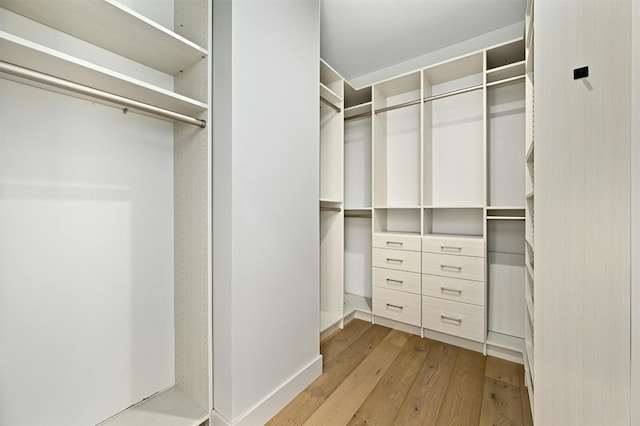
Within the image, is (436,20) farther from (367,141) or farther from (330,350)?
(330,350)

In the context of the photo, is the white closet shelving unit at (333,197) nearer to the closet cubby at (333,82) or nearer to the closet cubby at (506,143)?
the closet cubby at (333,82)

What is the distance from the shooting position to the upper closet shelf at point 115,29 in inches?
37.7

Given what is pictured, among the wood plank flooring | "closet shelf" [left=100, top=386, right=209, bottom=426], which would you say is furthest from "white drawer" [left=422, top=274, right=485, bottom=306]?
"closet shelf" [left=100, top=386, right=209, bottom=426]

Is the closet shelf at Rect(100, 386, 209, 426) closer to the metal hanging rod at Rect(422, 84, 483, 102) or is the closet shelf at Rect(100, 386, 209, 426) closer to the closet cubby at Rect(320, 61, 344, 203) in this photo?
the closet cubby at Rect(320, 61, 344, 203)

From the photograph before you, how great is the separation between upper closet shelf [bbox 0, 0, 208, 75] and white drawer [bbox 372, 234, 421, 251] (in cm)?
188

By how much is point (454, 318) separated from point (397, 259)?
0.61 meters

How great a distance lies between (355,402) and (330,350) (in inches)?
22.3

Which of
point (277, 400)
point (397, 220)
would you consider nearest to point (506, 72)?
point (397, 220)

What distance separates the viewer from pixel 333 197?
7.77ft

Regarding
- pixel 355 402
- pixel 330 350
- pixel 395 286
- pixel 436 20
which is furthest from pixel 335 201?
pixel 436 20

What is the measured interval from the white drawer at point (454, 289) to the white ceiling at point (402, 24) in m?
2.02

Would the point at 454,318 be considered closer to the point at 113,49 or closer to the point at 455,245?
the point at 455,245

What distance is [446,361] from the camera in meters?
1.87

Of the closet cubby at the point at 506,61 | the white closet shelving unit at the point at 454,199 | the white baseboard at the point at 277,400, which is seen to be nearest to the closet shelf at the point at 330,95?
the white closet shelving unit at the point at 454,199
